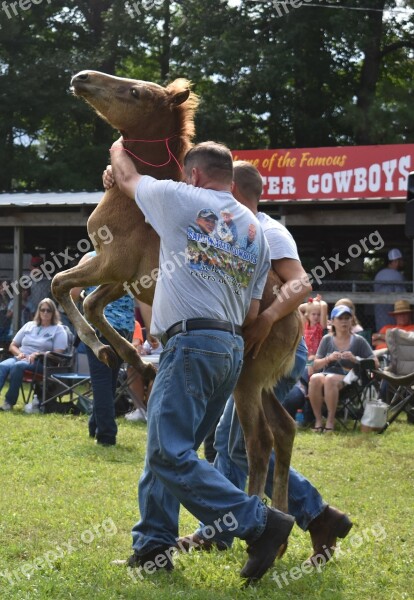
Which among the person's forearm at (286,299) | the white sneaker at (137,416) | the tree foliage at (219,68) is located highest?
the tree foliage at (219,68)

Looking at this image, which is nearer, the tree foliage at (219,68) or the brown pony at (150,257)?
the brown pony at (150,257)

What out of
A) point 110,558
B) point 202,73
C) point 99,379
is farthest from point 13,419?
point 202,73

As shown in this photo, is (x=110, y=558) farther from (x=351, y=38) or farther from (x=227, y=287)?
(x=351, y=38)

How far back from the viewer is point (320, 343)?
40.1 feet

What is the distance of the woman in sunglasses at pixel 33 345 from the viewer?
1284 centimetres

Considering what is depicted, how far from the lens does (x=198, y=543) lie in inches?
205

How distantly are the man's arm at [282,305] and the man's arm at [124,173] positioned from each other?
0.90 m

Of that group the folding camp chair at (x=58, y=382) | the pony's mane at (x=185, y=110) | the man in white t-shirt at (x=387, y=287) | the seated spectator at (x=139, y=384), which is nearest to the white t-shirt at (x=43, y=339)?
the folding camp chair at (x=58, y=382)

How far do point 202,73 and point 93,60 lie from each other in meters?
3.58

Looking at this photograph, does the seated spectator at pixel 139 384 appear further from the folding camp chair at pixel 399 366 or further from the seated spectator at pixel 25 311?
the seated spectator at pixel 25 311

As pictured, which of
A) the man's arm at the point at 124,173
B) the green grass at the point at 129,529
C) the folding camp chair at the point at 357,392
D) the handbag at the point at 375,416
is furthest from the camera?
the folding camp chair at the point at 357,392

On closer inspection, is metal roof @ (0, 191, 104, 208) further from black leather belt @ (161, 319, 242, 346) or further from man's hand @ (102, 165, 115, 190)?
black leather belt @ (161, 319, 242, 346)

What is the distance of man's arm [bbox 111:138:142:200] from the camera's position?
4673mm

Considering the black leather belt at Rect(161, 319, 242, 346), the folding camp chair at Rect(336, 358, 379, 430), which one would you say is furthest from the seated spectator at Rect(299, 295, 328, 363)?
the black leather belt at Rect(161, 319, 242, 346)
